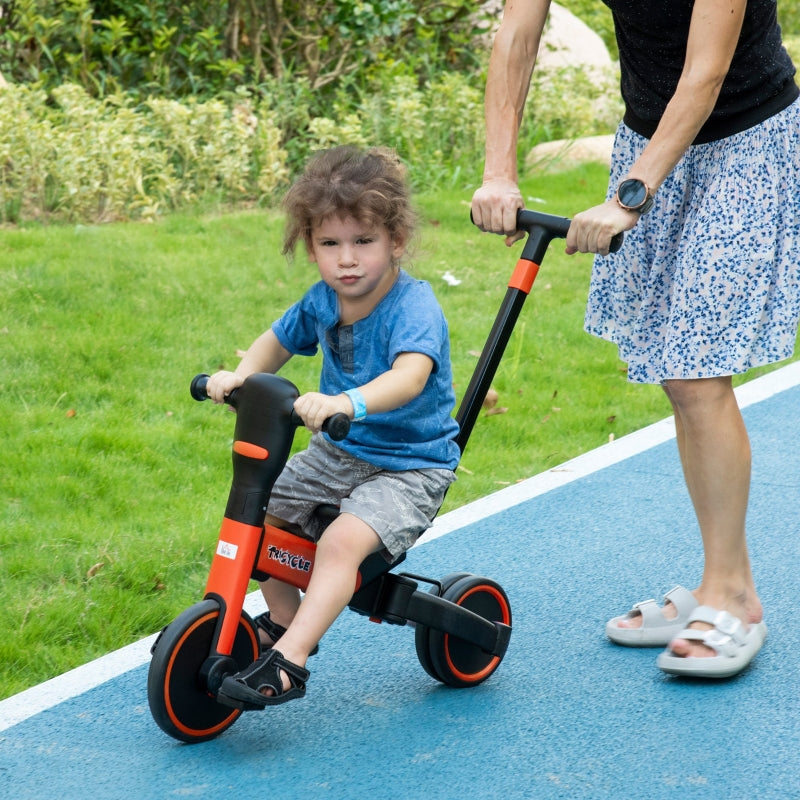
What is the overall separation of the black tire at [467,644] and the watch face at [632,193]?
105cm

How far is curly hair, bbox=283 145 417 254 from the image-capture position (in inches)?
123

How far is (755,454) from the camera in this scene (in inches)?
215

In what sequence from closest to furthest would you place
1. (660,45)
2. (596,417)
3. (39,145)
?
(660,45), (596,417), (39,145)

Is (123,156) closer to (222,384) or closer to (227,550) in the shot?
(222,384)

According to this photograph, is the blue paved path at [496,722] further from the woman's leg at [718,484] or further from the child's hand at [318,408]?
the child's hand at [318,408]

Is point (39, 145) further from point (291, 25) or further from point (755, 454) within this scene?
point (755, 454)

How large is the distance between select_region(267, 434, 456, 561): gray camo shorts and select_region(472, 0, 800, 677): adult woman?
702mm

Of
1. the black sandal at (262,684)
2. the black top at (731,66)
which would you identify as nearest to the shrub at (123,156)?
the black top at (731,66)

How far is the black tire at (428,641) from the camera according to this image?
11.1ft

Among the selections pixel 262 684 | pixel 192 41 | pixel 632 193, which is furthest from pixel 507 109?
pixel 192 41

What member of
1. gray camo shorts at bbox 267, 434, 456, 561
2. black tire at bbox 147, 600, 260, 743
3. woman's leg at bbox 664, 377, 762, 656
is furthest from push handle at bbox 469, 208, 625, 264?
black tire at bbox 147, 600, 260, 743

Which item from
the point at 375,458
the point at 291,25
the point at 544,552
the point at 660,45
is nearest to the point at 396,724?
the point at 375,458

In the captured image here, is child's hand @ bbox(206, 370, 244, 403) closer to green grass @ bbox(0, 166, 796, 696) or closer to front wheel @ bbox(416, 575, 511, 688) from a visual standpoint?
green grass @ bbox(0, 166, 796, 696)

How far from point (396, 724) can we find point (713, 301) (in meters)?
1.35
